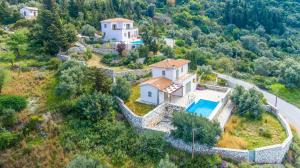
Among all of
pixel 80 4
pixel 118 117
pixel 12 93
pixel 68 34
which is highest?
pixel 80 4

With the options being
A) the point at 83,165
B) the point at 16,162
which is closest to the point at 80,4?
the point at 16,162

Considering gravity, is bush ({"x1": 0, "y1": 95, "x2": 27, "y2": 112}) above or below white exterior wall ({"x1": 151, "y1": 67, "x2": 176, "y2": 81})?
below

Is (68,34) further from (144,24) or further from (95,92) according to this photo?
(144,24)

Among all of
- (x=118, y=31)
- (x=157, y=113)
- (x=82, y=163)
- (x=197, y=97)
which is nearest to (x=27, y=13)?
(x=118, y=31)

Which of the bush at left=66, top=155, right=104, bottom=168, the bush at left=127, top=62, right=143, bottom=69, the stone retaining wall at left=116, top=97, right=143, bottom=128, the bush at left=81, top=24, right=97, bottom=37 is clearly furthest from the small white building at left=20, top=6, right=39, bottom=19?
the bush at left=66, top=155, right=104, bottom=168

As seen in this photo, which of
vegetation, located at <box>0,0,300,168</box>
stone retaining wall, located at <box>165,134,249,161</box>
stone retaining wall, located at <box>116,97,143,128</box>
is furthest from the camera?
stone retaining wall, located at <box>116,97,143,128</box>

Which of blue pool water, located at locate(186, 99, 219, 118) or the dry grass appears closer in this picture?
blue pool water, located at locate(186, 99, 219, 118)

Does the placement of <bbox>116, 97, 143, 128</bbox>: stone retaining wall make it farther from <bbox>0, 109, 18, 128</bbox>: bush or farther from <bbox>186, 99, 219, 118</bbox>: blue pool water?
<bbox>0, 109, 18, 128</bbox>: bush
